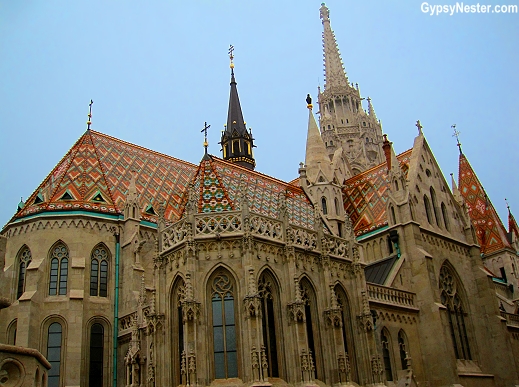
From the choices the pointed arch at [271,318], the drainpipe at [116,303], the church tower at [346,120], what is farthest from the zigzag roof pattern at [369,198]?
the church tower at [346,120]

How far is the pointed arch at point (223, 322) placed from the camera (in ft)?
52.9

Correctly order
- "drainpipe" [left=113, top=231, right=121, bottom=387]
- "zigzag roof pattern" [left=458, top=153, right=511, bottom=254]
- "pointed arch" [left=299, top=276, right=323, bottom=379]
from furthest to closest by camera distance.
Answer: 1. "zigzag roof pattern" [left=458, top=153, right=511, bottom=254]
2. "drainpipe" [left=113, top=231, right=121, bottom=387]
3. "pointed arch" [left=299, top=276, right=323, bottom=379]

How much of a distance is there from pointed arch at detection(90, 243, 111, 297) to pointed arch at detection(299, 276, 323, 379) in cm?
958

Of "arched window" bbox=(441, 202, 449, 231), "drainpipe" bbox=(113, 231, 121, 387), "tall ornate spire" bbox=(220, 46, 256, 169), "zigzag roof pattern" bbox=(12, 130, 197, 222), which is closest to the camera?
"drainpipe" bbox=(113, 231, 121, 387)

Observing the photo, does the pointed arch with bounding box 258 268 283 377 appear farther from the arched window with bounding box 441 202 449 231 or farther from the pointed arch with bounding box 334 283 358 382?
the arched window with bounding box 441 202 449 231

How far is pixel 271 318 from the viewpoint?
56.3ft

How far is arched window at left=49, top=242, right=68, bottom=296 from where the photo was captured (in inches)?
911

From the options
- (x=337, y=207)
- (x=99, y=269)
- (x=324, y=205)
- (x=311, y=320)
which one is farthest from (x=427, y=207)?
(x=99, y=269)

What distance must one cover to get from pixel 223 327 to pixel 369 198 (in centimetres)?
1545

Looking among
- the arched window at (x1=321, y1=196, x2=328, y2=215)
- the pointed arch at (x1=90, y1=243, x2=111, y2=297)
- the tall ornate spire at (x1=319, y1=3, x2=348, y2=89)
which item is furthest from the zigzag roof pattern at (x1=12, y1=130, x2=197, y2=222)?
the tall ornate spire at (x1=319, y1=3, x2=348, y2=89)

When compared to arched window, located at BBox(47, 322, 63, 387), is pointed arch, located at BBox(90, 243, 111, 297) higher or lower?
higher

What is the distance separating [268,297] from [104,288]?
9379 millimetres

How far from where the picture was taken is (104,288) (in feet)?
78.4

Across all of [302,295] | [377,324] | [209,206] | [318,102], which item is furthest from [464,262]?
[318,102]
